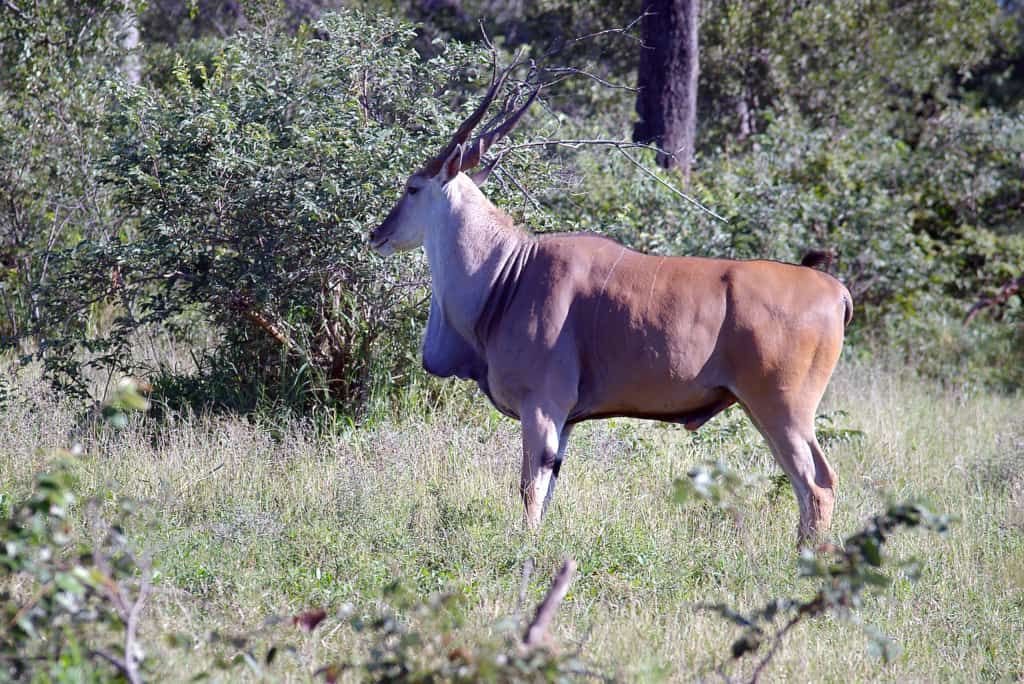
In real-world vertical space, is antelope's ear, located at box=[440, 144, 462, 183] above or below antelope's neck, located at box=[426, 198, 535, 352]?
above

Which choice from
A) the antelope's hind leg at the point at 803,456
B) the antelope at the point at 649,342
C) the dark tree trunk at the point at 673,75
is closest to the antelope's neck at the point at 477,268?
the antelope at the point at 649,342

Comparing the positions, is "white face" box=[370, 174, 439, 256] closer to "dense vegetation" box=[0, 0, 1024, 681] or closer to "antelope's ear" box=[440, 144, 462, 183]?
"antelope's ear" box=[440, 144, 462, 183]

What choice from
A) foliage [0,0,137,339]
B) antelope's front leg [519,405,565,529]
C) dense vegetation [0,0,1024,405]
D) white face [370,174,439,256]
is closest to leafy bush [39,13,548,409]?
dense vegetation [0,0,1024,405]

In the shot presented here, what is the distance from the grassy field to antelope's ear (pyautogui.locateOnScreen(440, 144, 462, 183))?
5.28 feet

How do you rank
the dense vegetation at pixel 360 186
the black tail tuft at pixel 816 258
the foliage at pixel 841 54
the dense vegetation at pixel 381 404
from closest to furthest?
the dense vegetation at pixel 381 404 < the black tail tuft at pixel 816 258 < the dense vegetation at pixel 360 186 < the foliage at pixel 841 54

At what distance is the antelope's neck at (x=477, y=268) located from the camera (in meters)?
6.01

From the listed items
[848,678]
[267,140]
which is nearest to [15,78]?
[267,140]

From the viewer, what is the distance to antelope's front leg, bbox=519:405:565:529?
561 centimetres

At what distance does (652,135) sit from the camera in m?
12.0

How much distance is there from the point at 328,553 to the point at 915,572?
109 inches

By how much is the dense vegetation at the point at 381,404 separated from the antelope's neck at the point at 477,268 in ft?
1.81

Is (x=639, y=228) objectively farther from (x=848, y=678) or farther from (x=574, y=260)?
(x=848, y=678)

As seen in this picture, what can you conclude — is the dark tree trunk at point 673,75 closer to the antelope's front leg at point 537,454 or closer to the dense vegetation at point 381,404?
the dense vegetation at point 381,404

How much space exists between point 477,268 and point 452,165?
1.85 ft
